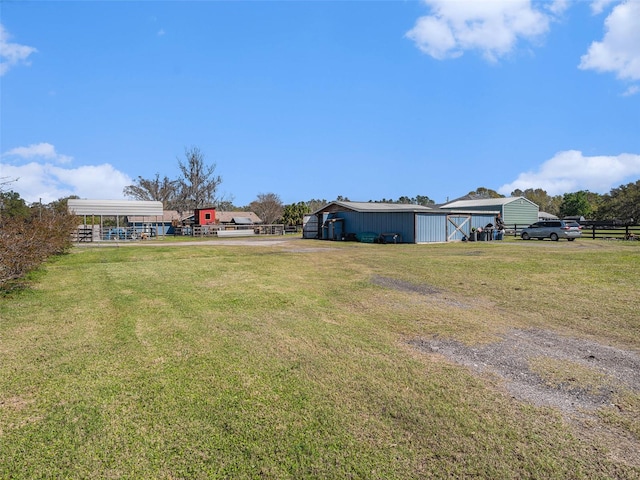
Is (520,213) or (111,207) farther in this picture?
(520,213)

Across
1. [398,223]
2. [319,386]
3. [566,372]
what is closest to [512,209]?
[398,223]

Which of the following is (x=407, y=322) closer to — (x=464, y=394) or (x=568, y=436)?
(x=464, y=394)

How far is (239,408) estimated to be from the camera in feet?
11.3

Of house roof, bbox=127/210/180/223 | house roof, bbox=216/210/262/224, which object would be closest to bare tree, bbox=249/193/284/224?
house roof, bbox=216/210/262/224

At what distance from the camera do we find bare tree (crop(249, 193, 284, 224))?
232 ft

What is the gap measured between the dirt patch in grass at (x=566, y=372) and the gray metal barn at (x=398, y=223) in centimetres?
2207

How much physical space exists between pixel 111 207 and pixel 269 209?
35.8 meters

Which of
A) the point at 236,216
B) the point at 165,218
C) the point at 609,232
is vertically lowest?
the point at 609,232

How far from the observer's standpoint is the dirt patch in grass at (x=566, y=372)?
3.21m

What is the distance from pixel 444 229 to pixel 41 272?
81.8 ft

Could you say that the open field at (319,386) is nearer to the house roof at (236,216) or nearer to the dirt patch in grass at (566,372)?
the dirt patch in grass at (566,372)

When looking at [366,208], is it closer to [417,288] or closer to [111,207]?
[417,288]

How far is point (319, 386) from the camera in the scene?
12.8 ft

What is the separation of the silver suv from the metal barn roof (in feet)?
115
